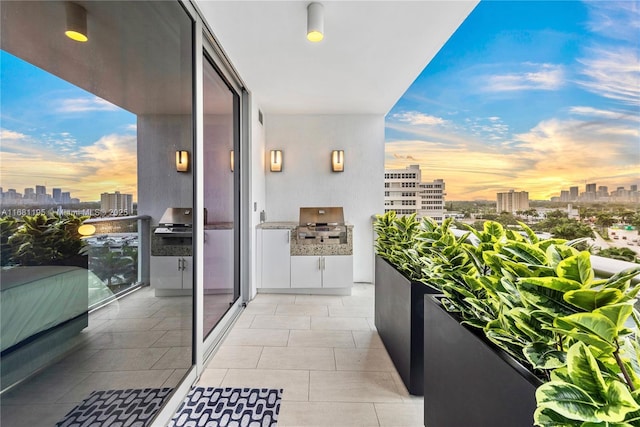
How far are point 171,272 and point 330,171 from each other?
316cm

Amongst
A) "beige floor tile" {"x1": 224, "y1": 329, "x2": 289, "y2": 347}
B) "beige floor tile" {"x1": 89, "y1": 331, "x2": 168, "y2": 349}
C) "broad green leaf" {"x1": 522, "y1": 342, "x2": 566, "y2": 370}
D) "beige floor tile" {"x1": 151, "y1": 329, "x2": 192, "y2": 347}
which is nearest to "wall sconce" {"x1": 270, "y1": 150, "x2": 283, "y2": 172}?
"beige floor tile" {"x1": 224, "y1": 329, "x2": 289, "y2": 347}

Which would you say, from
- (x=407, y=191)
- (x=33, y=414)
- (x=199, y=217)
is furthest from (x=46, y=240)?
(x=407, y=191)

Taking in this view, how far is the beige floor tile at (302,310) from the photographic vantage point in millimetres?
3240

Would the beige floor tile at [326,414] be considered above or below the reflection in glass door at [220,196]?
below

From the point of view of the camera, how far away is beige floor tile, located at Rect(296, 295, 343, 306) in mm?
3648

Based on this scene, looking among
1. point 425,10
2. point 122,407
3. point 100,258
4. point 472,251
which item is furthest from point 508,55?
point 122,407

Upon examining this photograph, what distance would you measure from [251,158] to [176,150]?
182 centimetres

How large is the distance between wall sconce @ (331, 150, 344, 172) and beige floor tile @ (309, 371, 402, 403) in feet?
9.92

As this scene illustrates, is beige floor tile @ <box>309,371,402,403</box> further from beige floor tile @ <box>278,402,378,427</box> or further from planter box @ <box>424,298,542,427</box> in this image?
planter box @ <box>424,298,542,427</box>

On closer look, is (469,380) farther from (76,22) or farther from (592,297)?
(76,22)

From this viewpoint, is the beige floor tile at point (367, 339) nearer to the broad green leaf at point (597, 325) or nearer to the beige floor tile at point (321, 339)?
the beige floor tile at point (321, 339)

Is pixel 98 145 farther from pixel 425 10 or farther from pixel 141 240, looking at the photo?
pixel 425 10

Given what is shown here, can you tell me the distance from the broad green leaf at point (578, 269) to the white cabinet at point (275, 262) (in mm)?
3408

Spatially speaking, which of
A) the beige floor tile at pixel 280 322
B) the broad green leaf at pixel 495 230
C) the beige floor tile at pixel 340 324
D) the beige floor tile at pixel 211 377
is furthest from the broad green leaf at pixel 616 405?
the beige floor tile at pixel 280 322
